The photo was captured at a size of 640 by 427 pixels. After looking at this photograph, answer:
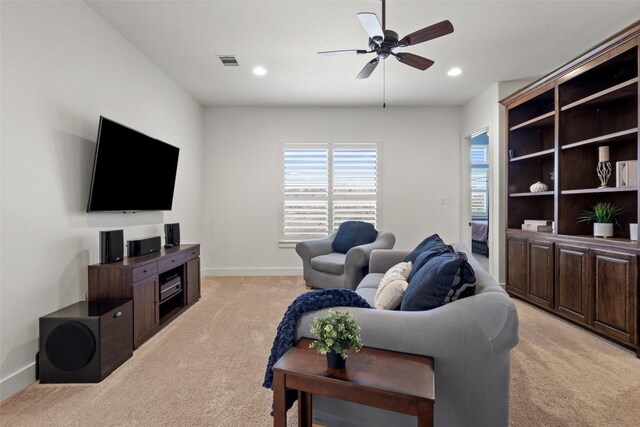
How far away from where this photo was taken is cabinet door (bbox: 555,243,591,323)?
319cm

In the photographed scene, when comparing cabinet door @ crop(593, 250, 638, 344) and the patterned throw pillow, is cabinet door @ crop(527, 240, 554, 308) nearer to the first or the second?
cabinet door @ crop(593, 250, 638, 344)

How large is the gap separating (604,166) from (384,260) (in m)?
2.32

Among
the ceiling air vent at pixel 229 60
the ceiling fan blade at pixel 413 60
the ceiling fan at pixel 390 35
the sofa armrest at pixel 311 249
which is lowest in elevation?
the sofa armrest at pixel 311 249

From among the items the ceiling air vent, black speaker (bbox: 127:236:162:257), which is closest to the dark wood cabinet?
the ceiling air vent

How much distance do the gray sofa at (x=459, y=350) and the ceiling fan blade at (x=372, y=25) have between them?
1872 millimetres

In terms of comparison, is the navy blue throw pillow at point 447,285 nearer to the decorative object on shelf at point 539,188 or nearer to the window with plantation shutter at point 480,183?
the decorative object on shelf at point 539,188

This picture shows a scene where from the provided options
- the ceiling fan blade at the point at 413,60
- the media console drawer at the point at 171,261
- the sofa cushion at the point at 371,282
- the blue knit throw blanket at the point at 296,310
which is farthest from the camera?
the media console drawer at the point at 171,261

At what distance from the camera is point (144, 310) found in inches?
117

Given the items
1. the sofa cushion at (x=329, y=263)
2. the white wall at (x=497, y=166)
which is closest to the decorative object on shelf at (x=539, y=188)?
the white wall at (x=497, y=166)

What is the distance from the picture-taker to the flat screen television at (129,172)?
2.82 m

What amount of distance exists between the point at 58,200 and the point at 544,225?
186 inches

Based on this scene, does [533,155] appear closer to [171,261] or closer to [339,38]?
[339,38]

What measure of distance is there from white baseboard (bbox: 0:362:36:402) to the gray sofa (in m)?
2.09

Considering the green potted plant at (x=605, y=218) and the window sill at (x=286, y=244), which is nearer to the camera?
the green potted plant at (x=605, y=218)
